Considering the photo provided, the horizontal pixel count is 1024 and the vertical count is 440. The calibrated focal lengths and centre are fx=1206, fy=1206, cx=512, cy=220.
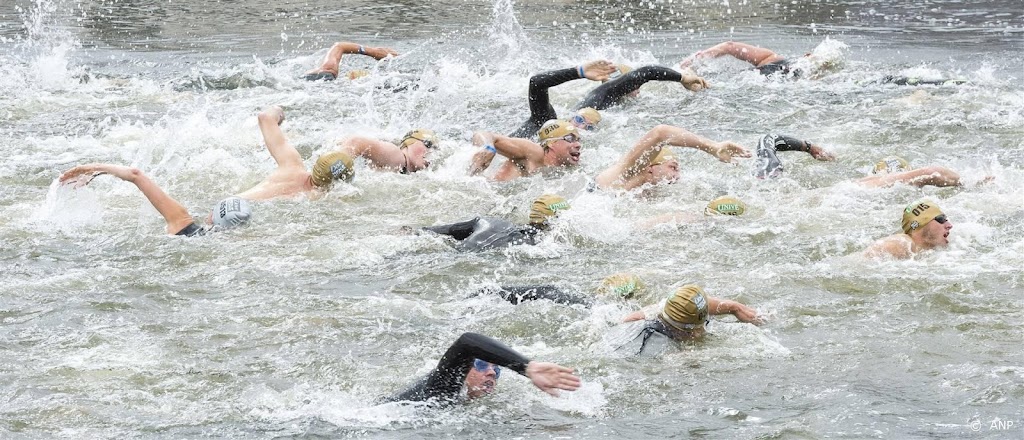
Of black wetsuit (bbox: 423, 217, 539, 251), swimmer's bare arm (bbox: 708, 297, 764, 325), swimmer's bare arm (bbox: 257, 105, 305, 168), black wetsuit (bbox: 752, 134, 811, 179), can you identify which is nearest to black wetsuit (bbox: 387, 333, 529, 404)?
swimmer's bare arm (bbox: 708, 297, 764, 325)

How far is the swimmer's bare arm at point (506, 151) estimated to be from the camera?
34.3 feet

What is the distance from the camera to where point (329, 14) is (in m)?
22.0

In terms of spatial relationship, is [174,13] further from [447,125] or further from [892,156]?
[892,156]

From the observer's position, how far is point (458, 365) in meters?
5.77

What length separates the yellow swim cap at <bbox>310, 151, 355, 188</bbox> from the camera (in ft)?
32.2

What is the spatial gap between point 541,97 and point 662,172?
1999mm

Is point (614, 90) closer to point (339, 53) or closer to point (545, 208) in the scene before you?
point (545, 208)

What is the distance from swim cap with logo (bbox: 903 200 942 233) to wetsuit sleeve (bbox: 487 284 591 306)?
248 cm

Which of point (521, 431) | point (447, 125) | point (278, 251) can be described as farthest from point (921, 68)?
point (521, 431)

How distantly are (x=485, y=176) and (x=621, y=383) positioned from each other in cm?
475

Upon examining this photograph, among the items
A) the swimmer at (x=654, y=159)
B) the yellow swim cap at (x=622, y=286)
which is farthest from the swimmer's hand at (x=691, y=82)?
the yellow swim cap at (x=622, y=286)

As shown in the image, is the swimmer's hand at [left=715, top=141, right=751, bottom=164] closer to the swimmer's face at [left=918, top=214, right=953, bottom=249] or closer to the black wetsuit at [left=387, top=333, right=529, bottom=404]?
the swimmer's face at [left=918, top=214, right=953, bottom=249]

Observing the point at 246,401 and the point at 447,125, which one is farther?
the point at 447,125

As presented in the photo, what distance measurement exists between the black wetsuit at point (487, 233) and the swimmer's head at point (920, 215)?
8.56 ft
